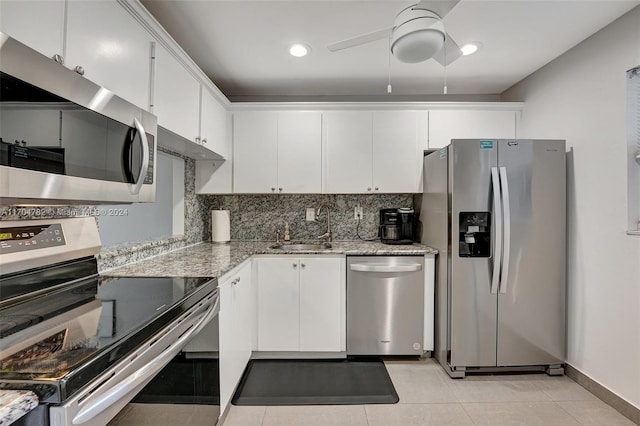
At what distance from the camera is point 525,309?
A: 2.30m

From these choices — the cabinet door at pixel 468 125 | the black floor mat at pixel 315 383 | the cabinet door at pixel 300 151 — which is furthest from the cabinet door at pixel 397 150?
the black floor mat at pixel 315 383

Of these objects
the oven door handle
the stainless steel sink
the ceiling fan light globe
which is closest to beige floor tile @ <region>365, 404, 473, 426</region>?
the oven door handle

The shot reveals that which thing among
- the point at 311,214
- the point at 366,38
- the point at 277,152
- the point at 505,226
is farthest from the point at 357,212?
the point at 366,38

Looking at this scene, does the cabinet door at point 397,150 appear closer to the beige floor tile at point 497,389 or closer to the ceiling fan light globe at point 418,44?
the ceiling fan light globe at point 418,44

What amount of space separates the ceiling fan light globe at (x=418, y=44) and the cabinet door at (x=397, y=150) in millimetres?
1336

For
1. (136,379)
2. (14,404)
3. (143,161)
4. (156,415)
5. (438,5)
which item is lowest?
(156,415)

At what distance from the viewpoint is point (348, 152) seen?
9.52 feet

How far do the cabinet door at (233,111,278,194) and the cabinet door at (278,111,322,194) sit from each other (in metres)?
0.08

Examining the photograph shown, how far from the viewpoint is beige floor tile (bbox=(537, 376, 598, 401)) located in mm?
2076

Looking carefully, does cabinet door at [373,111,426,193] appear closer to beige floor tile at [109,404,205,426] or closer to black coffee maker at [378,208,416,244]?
black coffee maker at [378,208,416,244]

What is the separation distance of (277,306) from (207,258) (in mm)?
765

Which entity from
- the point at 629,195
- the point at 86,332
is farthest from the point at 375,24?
the point at 86,332

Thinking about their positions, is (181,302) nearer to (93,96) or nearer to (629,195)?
(93,96)

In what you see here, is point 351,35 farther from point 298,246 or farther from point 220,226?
point 220,226
